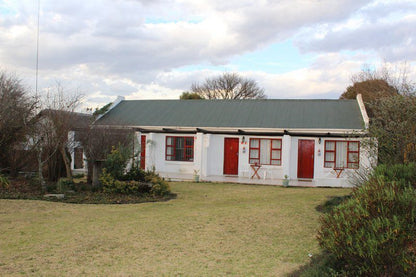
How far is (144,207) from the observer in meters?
11.3

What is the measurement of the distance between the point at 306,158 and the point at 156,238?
14.3 m

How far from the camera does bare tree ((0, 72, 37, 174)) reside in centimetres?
1380

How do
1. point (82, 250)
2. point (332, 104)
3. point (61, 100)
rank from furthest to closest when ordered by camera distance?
point (332, 104) → point (61, 100) → point (82, 250)

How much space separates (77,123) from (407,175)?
11.8m

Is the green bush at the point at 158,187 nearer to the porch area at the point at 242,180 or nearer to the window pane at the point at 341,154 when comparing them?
the porch area at the point at 242,180

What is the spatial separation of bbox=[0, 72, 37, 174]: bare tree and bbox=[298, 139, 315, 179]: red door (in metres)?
12.8

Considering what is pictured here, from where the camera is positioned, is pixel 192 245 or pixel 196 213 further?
pixel 196 213

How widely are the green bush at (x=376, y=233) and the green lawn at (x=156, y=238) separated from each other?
1119 millimetres

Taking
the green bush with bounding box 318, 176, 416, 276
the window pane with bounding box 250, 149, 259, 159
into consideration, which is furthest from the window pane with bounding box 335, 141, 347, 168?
the green bush with bounding box 318, 176, 416, 276

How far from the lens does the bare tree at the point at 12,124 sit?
13.8 meters

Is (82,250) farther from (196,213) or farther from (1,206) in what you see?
(1,206)

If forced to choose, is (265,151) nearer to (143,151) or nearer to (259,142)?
(259,142)

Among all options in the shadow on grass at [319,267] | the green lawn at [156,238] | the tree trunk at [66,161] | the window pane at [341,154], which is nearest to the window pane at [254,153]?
the window pane at [341,154]

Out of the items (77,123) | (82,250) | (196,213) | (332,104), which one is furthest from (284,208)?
(332,104)
